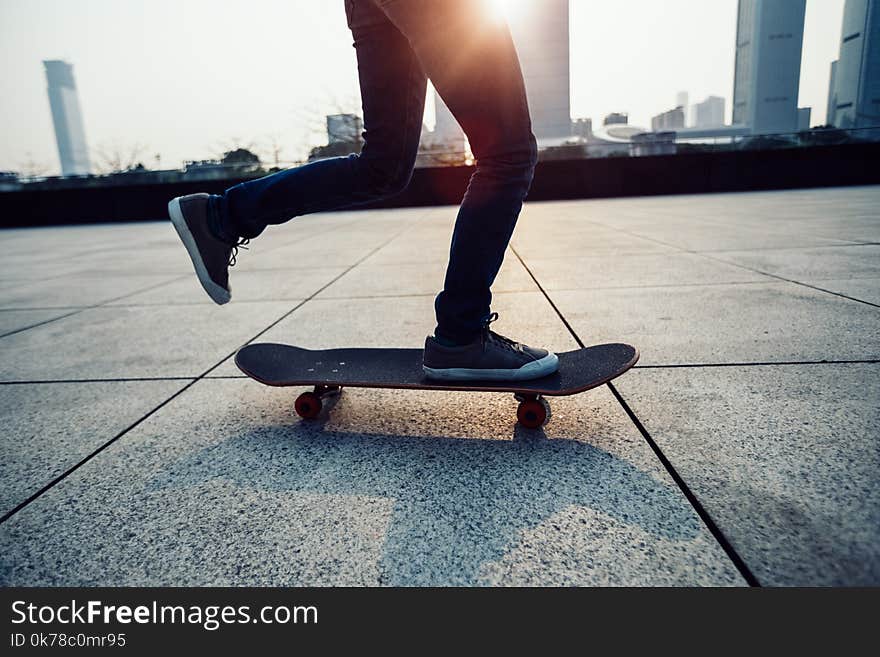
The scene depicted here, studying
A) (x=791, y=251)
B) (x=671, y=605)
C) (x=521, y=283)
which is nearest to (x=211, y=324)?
(x=521, y=283)

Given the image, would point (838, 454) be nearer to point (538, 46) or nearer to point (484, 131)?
point (484, 131)

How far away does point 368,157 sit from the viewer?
196 centimetres

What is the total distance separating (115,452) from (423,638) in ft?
4.28

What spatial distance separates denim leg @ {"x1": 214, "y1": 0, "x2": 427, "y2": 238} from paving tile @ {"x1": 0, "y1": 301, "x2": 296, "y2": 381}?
36.7 inches

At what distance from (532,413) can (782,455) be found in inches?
28.0

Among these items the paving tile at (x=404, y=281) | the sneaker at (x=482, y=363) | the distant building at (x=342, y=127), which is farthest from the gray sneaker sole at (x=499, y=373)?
the distant building at (x=342, y=127)

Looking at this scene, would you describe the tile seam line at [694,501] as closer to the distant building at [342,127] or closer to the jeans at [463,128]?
the jeans at [463,128]

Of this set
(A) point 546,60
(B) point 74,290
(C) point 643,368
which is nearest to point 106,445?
(C) point 643,368

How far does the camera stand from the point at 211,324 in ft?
11.2

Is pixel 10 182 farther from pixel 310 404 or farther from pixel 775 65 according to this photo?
pixel 775 65

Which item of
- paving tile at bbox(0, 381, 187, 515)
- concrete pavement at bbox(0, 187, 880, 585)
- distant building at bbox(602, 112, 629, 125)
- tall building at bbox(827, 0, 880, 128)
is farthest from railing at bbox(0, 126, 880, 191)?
distant building at bbox(602, 112, 629, 125)

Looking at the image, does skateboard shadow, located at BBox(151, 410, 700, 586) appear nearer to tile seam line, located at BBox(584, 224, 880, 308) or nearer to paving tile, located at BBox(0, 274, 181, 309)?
tile seam line, located at BBox(584, 224, 880, 308)

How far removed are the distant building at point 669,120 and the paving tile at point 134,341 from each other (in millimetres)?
139996

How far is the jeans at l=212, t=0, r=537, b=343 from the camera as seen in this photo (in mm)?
1587
